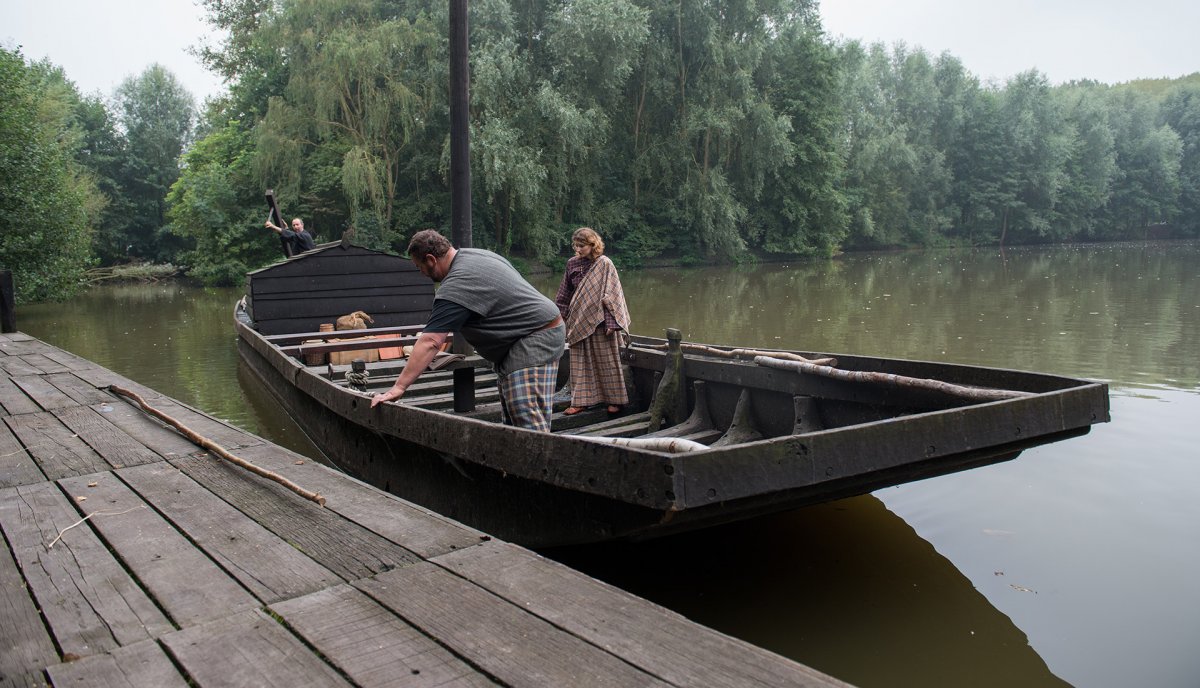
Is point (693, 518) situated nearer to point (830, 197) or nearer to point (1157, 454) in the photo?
point (1157, 454)

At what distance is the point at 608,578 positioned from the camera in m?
4.30

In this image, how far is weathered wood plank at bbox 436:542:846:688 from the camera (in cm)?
199

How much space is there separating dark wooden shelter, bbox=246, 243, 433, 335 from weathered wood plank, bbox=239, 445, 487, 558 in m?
7.16

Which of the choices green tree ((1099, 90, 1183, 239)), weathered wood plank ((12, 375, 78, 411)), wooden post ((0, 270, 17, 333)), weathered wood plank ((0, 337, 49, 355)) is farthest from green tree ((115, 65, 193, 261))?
green tree ((1099, 90, 1183, 239))

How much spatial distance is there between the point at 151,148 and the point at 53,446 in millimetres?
45597

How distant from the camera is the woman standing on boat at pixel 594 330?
578 cm

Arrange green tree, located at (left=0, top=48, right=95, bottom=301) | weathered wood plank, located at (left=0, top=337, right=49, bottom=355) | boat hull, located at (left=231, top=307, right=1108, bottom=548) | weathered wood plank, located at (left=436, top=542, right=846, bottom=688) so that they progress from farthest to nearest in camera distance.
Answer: green tree, located at (left=0, top=48, right=95, bottom=301) → weathered wood plank, located at (left=0, top=337, right=49, bottom=355) → boat hull, located at (left=231, top=307, right=1108, bottom=548) → weathered wood plank, located at (left=436, top=542, right=846, bottom=688)

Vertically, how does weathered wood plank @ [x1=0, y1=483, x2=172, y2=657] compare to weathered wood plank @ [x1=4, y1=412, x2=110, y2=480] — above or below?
below

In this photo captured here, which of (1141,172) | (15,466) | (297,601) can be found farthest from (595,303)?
(1141,172)

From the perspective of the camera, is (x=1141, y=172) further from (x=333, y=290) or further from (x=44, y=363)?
(x=44, y=363)

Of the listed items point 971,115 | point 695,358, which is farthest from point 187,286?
point 971,115

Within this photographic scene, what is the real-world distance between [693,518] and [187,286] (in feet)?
103

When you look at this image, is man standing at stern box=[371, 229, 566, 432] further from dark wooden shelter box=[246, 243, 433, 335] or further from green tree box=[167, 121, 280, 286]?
Result: green tree box=[167, 121, 280, 286]

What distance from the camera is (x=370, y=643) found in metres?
2.20
